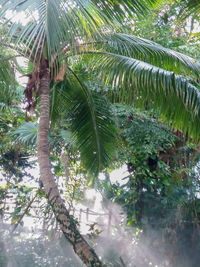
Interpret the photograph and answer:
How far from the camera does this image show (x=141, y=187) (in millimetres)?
6047

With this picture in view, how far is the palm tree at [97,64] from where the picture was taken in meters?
2.47

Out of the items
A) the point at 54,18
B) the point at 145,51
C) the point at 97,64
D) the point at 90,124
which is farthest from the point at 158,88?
the point at 90,124

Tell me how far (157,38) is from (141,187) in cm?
301

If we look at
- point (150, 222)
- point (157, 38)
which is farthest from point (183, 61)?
point (150, 222)

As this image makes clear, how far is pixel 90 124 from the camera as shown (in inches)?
163

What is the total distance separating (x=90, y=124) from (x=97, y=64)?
0.96m

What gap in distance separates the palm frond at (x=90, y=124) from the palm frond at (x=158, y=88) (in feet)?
2.43

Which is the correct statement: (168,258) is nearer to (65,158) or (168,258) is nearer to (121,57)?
(65,158)

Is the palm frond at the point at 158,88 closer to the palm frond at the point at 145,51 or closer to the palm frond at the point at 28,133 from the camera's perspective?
the palm frond at the point at 145,51

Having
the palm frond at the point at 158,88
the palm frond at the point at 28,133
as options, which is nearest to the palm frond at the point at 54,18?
the palm frond at the point at 158,88

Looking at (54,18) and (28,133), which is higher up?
(54,18)

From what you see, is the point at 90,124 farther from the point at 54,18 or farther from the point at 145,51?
Result: the point at 54,18

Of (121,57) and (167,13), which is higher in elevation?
(167,13)

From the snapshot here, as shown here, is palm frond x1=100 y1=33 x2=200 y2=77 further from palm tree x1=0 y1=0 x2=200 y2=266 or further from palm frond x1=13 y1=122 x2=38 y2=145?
palm frond x1=13 y1=122 x2=38 y2=145
